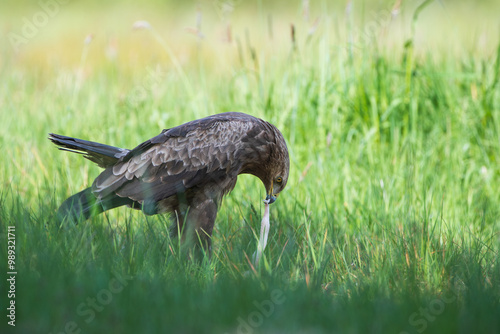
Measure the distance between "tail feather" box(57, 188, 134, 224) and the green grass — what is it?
84mm

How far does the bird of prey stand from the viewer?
359 cm

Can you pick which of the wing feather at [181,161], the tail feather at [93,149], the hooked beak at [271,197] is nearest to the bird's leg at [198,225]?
the wing feather at [181,161]

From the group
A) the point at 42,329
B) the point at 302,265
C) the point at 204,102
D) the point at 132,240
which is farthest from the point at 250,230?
the point at 204,102

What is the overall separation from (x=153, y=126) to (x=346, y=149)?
5.68 ft

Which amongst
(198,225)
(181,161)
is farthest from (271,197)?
(181,161)

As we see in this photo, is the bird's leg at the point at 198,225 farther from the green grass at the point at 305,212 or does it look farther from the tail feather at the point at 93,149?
the tail feather at the point at 93,149

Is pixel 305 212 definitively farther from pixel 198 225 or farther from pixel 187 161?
pixel 187 161

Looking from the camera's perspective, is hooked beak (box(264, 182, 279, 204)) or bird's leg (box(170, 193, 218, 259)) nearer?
bird's leg (box(170, 193, 218, 259))

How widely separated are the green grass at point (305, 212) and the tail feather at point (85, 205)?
84mm

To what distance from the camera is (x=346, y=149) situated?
16.6 ft

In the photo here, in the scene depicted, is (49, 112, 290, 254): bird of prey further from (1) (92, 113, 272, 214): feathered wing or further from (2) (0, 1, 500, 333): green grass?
(2) (0, 1, 500, 333): green grass

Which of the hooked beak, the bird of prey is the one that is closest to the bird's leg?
the bird of prey

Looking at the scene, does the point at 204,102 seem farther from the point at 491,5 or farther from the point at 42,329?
the point at 491,5

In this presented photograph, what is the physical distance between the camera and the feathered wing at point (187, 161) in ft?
11.8
